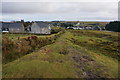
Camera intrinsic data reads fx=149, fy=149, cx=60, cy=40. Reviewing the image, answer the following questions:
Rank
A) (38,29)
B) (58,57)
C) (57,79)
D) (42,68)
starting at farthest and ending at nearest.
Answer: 1. (38,29)
2. (58,57)
3. (42,68)
4. (57,79)

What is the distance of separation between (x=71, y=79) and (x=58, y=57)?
645 cm

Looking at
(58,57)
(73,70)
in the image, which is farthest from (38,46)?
(73,70)

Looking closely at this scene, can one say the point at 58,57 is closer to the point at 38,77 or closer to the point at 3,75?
the point at 38,77

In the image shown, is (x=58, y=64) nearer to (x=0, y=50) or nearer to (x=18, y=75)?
(x=18, y=75)

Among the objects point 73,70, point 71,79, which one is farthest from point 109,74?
point 71,79

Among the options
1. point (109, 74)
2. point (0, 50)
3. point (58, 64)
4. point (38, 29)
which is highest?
point (38, 29)

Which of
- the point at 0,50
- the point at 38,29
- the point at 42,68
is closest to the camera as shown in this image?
the point at 42,68

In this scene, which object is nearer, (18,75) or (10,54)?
(18,75)

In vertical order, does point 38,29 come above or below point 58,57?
above

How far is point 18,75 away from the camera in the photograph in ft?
54.2

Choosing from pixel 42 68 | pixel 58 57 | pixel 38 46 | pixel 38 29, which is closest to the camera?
pixel 42 68

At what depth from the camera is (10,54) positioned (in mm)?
21719

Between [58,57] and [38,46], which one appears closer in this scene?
[58,57]

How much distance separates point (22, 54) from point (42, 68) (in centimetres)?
656
